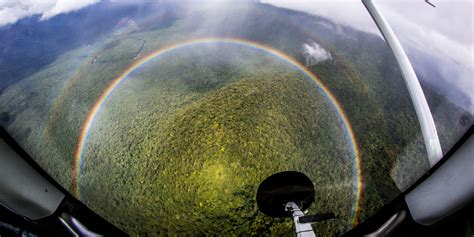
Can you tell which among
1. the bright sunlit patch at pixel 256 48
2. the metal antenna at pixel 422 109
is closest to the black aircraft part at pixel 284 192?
the metal antenna at pixel 422 109

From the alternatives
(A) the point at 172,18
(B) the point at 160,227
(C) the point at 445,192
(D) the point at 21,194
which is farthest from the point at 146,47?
(C) the point at 445,192

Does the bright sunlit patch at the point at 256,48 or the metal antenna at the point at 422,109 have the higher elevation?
the metal antenna at the point at 422,109

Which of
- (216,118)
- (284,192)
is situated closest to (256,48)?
(216,118)

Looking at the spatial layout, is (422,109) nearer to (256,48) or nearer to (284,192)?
(284,192)

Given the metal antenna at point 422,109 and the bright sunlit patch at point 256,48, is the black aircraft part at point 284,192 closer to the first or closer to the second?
the metal antenna at point 422,109

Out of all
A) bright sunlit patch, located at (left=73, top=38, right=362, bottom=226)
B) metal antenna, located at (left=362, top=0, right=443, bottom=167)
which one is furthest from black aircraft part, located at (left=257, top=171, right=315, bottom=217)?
bright sunlit patch, located at (left=73, top=38, right=362, bottom=226)

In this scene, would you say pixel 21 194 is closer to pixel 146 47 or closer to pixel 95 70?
pixel 146 47

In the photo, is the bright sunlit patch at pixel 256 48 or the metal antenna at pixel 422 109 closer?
the metal antenna at pixel 422 109

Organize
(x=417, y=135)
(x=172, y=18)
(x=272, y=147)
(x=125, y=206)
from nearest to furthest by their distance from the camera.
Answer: (x=125, y=206) < (x=272, y=147) < (x=417, y=135) < (x=172, y=18)
